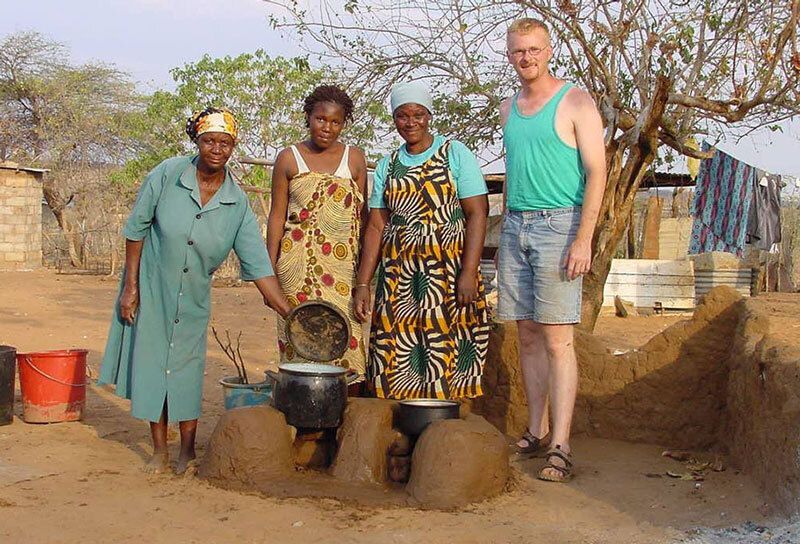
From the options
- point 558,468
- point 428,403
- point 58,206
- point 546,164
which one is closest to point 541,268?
point 546,164

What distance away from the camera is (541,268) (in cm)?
431

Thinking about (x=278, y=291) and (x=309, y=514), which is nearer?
(x=309, y=514)

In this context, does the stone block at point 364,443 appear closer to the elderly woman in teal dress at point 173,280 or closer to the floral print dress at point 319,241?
the floral print dress at point 319,241

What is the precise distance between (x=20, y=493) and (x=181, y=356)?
92cm

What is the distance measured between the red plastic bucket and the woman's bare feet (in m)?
1.23

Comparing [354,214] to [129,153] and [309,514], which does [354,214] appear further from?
[129,153]

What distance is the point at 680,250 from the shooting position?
16031 millimetres

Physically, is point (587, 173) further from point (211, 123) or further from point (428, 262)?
point (211, 123)

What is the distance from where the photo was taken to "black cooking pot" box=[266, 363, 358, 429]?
429 centimetres

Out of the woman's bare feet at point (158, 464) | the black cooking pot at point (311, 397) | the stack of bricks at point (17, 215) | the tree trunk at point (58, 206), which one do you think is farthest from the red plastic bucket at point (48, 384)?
the tree trunk at point (58, 206)

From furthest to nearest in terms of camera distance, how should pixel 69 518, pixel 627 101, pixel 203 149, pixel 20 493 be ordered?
pixel 627 101, pixel 203 149, pixel 20 493, pixel 69 518

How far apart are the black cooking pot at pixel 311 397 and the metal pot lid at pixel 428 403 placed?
31 cm

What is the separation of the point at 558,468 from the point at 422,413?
0.69 meters

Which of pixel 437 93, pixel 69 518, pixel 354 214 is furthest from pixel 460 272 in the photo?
pixel 437 93
